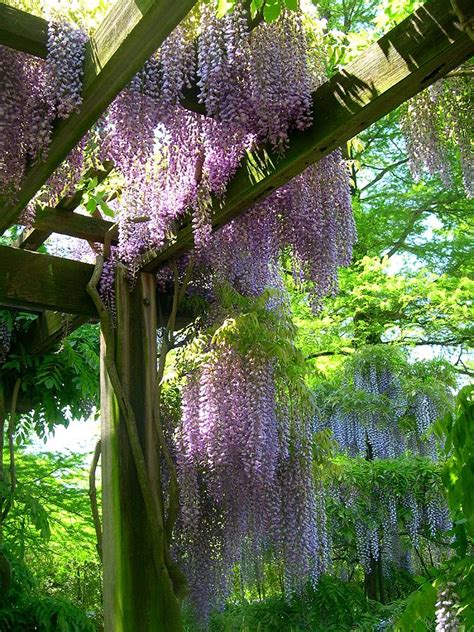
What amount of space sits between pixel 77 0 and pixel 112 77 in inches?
13.9

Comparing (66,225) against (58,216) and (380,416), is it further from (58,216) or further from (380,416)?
(380,416)

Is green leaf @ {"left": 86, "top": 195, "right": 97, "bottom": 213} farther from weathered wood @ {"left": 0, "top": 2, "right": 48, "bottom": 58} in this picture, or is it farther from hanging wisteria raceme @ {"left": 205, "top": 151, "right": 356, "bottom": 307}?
weathered wood @ {"left": 0, "top": 2, "right": 48, "bottom": 58}

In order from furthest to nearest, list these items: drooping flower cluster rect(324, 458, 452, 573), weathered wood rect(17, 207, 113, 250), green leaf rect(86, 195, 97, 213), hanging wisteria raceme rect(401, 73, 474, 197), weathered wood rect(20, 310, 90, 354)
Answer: drooping flower cluster rect(324, 458, 452, 573) → weathered wood rect(20, 310, 90, 354) → weathered wood rect(17, 207, 113, 250) → green leaf rect(86, 195, 97, 213) → hanging wisteria raceme rect(401, 73, 474, 197)

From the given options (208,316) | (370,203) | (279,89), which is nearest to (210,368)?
(208,316)

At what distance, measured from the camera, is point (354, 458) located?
5.29 metres

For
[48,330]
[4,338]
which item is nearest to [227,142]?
[48,330]

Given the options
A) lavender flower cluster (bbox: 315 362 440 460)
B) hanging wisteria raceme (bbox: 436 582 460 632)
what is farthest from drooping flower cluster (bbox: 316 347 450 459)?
hanging wisteria raceme (bbox: 436 582 460 632)

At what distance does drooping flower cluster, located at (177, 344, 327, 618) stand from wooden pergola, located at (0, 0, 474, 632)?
31 cm

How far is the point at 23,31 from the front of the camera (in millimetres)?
1765

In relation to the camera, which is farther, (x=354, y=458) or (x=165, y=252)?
(x=354, y=458)

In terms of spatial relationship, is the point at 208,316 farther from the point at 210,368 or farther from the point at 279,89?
the point at 279,89

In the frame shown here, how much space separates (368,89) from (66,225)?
150cm

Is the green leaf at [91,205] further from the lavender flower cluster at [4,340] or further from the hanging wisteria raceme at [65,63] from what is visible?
the lavender flower cluster at [4,340]

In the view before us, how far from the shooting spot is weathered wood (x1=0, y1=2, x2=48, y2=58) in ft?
5.56
